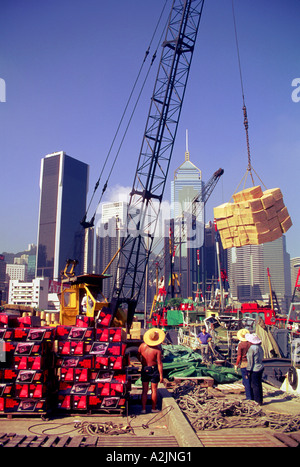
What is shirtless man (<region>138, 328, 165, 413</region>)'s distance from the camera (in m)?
8.91

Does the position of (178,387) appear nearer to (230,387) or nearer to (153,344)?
(230,387)

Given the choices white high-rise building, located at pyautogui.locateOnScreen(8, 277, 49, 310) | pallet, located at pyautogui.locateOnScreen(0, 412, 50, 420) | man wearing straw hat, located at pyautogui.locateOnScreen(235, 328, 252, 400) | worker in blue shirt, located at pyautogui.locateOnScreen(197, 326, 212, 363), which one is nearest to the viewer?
pallet, located at pyautogui.locateOnScreen(0, 412, 50, 420)

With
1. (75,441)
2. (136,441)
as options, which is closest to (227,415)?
(136,441)

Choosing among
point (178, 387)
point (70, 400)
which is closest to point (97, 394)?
point (70, 400)

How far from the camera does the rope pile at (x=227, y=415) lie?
7570mm

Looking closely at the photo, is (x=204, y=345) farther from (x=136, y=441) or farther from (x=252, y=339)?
(x=136, y=441)

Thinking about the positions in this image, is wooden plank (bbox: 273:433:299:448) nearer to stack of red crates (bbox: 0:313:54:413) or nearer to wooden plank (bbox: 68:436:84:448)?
wooden plank (bbox: 68:436:84:448)

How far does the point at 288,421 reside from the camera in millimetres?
7570

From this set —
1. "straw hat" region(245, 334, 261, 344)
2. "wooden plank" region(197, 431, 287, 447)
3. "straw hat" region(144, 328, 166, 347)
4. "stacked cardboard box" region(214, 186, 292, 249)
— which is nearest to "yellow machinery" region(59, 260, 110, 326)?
"straw hat" region(144, 328, 166, 347)

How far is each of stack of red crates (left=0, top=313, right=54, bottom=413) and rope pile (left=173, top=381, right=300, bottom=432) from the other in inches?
134

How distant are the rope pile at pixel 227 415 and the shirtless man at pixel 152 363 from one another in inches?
34.5

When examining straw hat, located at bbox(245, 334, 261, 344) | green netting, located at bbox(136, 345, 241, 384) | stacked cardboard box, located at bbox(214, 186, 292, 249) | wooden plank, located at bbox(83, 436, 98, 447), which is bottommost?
green netting, located at bbox(136, 345, 241, 384)

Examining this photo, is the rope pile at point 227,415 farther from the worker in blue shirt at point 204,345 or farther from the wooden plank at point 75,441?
the worker in blue shirt at point 204,345

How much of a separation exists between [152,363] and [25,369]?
120 inches
